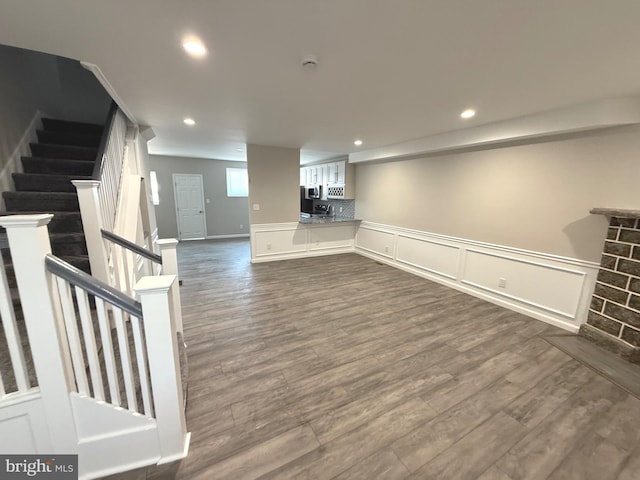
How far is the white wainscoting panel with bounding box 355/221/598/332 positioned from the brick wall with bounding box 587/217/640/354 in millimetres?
158

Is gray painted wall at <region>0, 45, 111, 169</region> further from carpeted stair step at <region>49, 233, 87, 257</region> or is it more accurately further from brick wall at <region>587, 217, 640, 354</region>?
brick wall at <region>587, 217, 640, 354</region>

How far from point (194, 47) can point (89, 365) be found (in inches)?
79.5

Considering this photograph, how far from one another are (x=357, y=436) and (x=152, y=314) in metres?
1.46

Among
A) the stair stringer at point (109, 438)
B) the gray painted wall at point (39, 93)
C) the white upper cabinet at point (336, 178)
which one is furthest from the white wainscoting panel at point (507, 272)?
the gray painted wall at point (39, 93)

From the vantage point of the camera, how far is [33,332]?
117 centimetres

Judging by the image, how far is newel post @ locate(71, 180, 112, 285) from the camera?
72.7 inches

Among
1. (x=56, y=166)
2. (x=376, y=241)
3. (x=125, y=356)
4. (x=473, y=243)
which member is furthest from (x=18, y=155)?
(x=473, y=243)

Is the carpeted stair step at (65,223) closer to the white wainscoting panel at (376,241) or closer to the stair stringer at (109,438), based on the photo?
the stair stringer at (109,438)

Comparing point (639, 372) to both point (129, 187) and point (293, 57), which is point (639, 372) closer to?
point (293, 57)

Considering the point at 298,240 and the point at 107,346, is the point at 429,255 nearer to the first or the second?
the point at 298,240

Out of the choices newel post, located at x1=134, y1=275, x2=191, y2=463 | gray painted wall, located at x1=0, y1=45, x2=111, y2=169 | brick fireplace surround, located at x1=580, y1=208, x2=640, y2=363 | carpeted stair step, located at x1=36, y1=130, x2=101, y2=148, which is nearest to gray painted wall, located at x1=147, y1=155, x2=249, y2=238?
gray painted wall, located at x1=0, y1=45, x2=111, y2=169

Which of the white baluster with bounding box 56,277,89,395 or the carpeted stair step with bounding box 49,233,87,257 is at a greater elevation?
the carpeted stair step with bounding box 49,233,87,257

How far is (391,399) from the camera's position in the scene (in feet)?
6.27

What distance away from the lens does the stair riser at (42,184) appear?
2.66 metres
